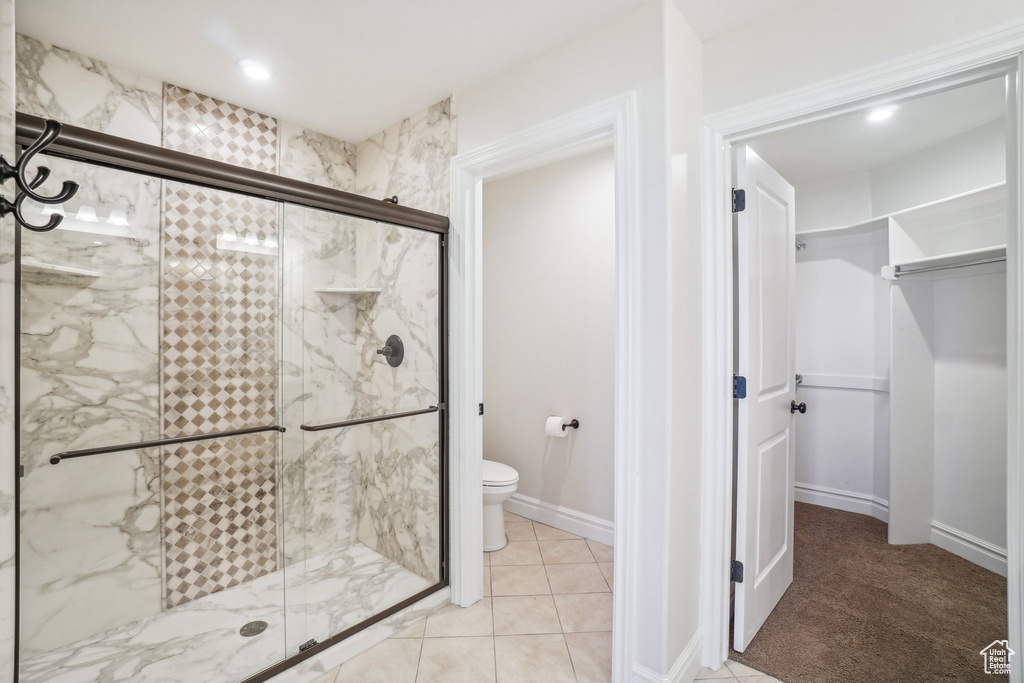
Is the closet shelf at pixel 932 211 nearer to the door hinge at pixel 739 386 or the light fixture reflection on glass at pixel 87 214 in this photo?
the door hinge at pixel 739 386

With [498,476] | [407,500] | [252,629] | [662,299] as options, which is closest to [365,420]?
[407,500]

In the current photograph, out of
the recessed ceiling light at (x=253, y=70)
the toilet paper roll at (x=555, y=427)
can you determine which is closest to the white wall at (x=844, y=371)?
the toilet paper roll at (x=555, y=427)

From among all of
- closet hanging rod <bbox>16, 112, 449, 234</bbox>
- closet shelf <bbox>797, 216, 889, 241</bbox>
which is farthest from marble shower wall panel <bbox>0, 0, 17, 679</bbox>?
closet shelf <bbox>797, 216, 889, 241</bbox>

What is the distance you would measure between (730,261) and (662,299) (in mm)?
447

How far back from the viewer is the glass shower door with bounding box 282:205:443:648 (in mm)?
1883

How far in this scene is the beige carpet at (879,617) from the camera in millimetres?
1831

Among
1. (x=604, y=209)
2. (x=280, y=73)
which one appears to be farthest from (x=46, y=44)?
(x=604, y=209)

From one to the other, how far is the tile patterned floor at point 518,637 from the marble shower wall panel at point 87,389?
876 mm

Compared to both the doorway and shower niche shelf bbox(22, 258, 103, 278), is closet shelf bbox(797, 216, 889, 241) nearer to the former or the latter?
the doorway

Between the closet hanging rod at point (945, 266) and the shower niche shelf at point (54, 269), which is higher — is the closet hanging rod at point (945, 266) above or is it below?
above

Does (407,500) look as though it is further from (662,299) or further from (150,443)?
(662,299)

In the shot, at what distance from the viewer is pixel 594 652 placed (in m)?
1.94

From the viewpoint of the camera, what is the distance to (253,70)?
2107mm

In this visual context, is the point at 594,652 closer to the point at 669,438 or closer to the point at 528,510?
the point at 669,438
